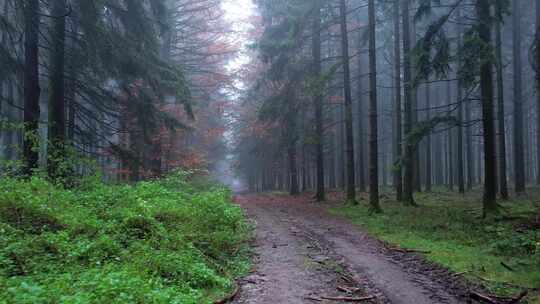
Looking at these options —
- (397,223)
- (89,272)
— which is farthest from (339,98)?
(89,272)

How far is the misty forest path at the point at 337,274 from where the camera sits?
230 inches

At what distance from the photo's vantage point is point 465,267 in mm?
7402

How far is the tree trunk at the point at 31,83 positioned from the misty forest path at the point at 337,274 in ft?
21.5

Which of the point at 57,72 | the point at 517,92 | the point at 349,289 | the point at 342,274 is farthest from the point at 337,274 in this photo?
the point at 517,92

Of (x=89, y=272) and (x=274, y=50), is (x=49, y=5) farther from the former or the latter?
(x=274, y=50)

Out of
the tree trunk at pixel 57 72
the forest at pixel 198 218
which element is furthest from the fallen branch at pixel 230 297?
the tree trunk at pixel 57 72

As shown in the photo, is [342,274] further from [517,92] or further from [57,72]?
[517,92]

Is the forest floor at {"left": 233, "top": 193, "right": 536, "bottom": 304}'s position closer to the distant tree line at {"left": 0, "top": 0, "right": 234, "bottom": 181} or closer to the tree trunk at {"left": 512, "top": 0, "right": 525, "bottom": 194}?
the distant tree line at {"left": 0, "top": 0, "right": 234, "bottom": 181}

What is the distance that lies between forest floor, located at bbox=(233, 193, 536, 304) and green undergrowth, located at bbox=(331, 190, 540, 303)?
0.43 metres

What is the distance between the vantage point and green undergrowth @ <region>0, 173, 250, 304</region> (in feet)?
15.4

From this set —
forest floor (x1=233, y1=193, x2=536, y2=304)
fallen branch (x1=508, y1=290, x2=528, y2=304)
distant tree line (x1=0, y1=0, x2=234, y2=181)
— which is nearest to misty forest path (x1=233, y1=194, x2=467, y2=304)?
forest floor (x1=233, y1=193, x2=536, y2=304)

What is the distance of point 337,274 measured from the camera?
22.9 ft

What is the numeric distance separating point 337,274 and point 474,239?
15.5 ft

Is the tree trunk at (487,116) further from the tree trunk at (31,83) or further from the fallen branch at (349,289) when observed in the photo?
the tree trunk at (31,83)
